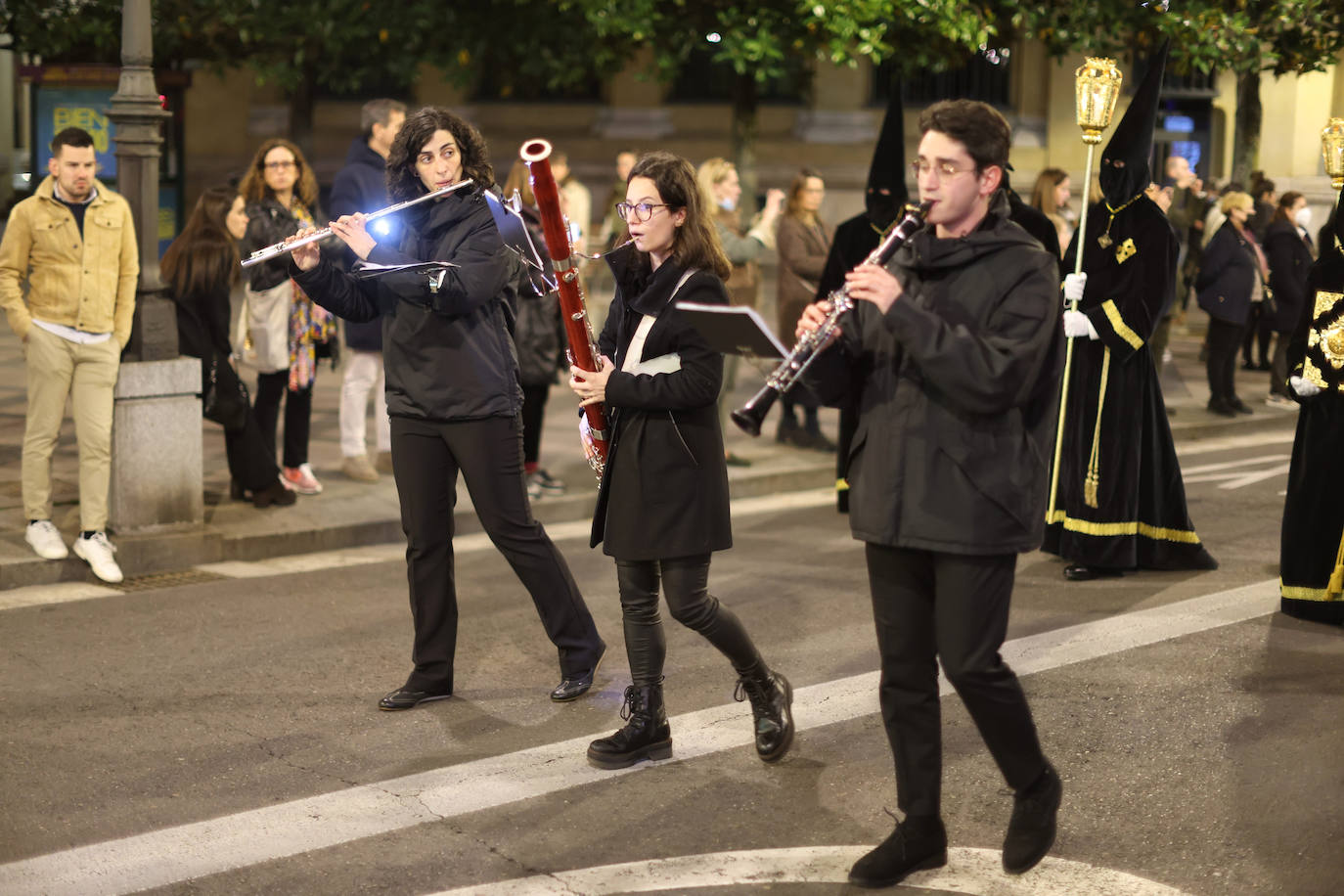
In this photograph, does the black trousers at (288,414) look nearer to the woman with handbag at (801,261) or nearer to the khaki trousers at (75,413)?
the khaki trousers at (75,413)

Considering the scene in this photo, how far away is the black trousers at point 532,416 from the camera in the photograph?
9.73 meters

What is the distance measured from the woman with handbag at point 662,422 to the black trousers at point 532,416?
4343 mm

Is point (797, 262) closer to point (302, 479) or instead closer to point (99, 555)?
point (302, 479)

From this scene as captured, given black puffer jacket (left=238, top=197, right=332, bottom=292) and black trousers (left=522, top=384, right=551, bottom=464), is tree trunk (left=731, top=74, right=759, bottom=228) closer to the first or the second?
black trousers (left=522, top=384, right=551, bottom=464)

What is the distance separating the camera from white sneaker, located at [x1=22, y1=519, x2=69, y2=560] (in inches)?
314

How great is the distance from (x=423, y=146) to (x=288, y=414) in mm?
4188

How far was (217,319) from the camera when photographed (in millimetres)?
9062

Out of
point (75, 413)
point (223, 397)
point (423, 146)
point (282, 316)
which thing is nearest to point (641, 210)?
point (423, 146)

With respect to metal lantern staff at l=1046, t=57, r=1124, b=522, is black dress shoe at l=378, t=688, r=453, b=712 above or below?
below

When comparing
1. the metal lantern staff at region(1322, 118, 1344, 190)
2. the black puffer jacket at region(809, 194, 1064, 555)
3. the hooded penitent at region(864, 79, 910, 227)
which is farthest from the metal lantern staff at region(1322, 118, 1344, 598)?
the black puffer jacket at region(809, 194, 1064, 555)

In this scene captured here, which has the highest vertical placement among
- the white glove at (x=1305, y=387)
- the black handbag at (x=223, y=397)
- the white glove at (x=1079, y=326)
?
the white glove at (x=1079, y=326)

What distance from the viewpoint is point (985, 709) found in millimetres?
4340

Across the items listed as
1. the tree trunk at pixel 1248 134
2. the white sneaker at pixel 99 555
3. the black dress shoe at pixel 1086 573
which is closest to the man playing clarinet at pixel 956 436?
the black dress shoe at pixel 1086 573

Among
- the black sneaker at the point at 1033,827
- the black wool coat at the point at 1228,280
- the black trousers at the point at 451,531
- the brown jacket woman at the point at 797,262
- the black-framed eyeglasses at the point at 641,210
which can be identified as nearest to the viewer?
the black sneaker at the point at 1033,827
